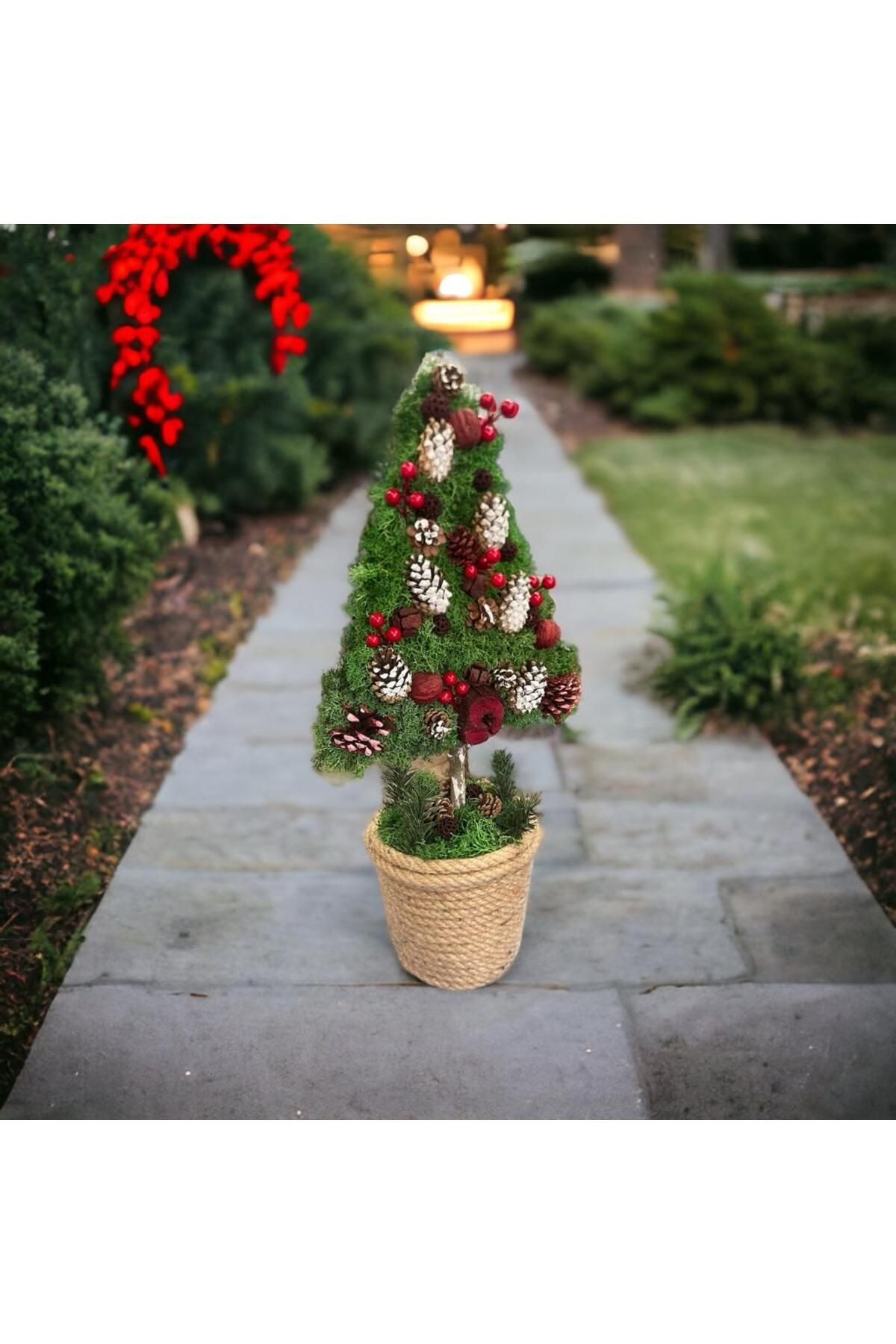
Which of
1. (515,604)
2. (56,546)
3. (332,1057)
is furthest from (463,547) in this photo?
(56,546)

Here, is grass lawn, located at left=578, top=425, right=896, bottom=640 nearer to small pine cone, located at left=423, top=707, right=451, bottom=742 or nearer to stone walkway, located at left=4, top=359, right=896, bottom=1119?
stone walkway, located at left=4, top=359, right=896, bottom=1119

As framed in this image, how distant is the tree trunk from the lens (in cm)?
369

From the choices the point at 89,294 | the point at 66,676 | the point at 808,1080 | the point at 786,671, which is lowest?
the point at 808,1080

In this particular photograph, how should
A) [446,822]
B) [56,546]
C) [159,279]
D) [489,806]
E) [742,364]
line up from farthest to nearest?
[742,364] < [159,279] < [56,546] < [489,806] < [446,822]

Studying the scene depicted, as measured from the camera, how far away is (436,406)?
321 cm

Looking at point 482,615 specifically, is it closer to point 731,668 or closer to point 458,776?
point 458,776

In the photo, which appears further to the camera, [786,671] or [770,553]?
[770,553]

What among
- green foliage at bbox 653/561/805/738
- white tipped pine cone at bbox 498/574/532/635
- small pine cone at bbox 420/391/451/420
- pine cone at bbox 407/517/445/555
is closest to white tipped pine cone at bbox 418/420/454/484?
small pine cone at bbox 420/391/451/420

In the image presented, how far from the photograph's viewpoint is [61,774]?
4.66 m

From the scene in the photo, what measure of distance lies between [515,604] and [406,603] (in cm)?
32

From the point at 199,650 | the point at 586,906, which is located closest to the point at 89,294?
the point at 199,650

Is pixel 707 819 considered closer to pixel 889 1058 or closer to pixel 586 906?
pixel 586 906

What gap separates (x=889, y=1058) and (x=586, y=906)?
114cm

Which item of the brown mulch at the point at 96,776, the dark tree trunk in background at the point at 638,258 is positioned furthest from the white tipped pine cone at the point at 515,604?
the dark tree trunk in background at the point at 638,258
